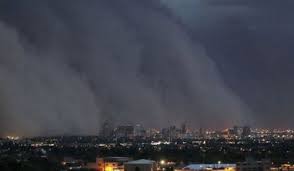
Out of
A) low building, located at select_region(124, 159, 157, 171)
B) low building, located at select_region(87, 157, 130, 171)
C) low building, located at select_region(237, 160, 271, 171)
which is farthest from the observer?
low building, located at select_region(87, 157, 130, 171)

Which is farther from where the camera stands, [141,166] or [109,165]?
[109,165]

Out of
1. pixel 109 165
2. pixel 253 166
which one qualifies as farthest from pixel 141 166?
pixel 253 166

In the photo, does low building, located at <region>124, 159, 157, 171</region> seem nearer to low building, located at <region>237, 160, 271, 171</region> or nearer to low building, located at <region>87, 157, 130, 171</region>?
low building, located at <region>87, 157, 130, 171</region>

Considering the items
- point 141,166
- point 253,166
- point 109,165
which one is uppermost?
point 109,165

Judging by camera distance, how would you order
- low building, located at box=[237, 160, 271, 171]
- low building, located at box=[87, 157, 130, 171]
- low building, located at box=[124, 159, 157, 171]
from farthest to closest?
low building, located at box=[87, 157, 130, 171] < low building, located at box=[237, 160, 271, 171] < low building, located at box=[124, 159, 157, 171]

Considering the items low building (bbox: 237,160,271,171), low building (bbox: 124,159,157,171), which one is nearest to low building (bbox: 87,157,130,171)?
low building (bbox: 124,159,157,171)

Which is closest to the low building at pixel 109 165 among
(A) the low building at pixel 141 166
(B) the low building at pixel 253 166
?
(A) the low building at pixel 141 166

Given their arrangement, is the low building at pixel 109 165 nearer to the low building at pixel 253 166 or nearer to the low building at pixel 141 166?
the low building at pixel 141 166

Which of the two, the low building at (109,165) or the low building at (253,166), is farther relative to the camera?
the low building at (109,165)

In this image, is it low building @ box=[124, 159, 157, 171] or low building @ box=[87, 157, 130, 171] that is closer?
low building @ box=[124, 159, 157, 171]

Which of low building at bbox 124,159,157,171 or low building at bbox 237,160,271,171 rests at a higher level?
low building at bbox 237,160,271,171

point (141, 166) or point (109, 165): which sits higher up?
point (109, 165)

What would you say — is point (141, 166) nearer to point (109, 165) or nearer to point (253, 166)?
point (109, 165)

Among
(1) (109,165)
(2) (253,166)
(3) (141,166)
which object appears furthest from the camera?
(1) (109,165)
